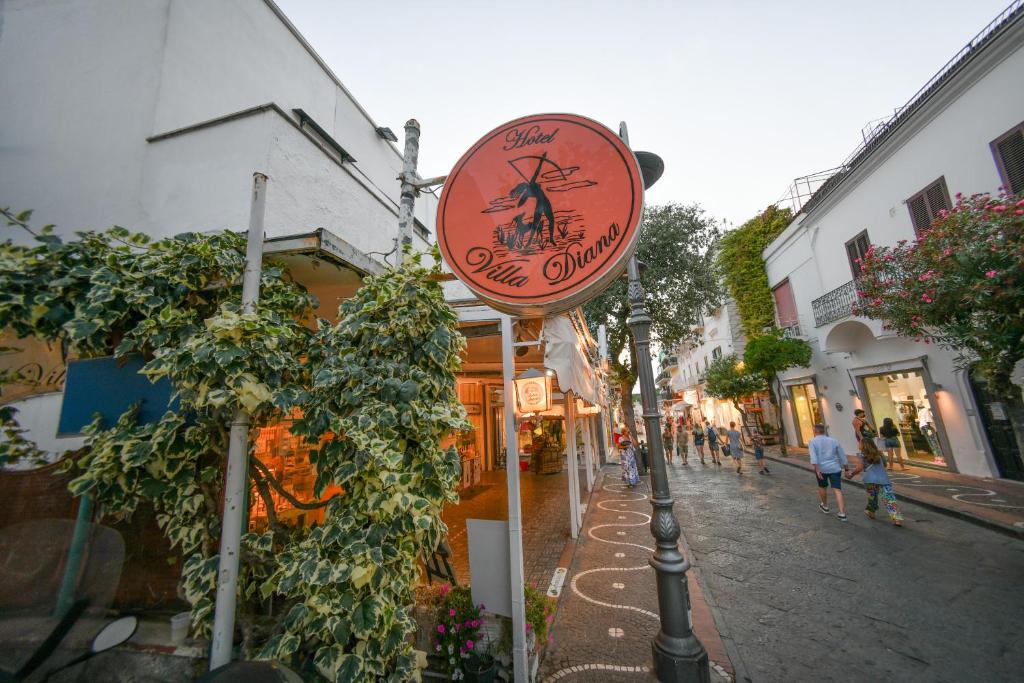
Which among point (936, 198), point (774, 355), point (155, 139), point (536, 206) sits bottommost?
point (536, 206)

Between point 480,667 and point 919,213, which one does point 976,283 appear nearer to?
point 919,213

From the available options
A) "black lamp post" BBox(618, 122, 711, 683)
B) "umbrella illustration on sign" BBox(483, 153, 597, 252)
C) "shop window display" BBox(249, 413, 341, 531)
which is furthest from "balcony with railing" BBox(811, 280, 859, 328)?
"shop window display" BBox(249, 413, 341, 531)

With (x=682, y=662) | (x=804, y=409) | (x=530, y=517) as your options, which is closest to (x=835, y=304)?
(x=804, y=409)

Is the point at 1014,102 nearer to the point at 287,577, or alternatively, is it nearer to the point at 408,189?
the point at 408,189

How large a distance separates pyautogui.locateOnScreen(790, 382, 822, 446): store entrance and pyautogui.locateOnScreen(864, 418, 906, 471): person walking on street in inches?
153

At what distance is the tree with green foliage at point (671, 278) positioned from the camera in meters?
14.6

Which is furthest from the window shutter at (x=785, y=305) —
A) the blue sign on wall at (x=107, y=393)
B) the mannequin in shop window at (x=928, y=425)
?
the blue sign on wall at (x=107, y=393)

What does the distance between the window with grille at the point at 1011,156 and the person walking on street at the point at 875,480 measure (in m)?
6.68

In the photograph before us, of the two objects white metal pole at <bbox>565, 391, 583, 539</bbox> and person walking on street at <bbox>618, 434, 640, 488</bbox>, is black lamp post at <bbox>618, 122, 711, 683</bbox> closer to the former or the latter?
white metal pole at <bbox>565, 391, 583, 539</bbox>

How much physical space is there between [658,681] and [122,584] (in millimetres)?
4656

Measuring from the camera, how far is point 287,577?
7.61 feet

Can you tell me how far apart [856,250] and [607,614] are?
15.4 m

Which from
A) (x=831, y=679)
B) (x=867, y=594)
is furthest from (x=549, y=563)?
(x=867, y=594)

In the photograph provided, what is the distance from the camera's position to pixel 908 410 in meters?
12.4
